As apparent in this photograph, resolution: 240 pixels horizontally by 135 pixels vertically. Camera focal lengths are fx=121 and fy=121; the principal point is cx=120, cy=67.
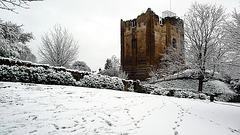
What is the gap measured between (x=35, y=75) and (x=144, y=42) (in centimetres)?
2021

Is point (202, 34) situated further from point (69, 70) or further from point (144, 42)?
point (69, 70)

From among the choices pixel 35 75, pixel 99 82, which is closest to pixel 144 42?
pixel 99 82

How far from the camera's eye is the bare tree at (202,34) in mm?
11539

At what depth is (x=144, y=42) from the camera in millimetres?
23578

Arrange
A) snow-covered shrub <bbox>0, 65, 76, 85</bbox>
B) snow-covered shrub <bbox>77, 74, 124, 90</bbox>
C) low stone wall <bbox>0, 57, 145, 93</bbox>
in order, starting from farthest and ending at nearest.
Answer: snow-covered shrub <bbox>77, 74, 124, 90</bbox> < low stone wall <bbox>0, 57, 145, 93</bbox> < snow-covered shrub <bbox>0, 65, 76, 85</bbox>

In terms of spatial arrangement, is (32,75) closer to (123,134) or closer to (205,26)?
(123,134)

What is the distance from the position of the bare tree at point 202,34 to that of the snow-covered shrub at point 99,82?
8.08m

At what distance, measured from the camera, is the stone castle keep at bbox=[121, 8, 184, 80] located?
2277 cm

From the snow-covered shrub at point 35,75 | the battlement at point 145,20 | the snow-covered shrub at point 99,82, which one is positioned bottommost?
the snow-covered shrub at point 99,82

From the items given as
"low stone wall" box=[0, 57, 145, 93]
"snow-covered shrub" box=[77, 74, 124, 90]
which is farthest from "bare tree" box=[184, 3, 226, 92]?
"snow-covered shrub" box=[77, 74, 124, 90]

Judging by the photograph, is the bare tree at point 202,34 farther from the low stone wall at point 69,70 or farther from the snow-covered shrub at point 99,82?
the snow-covered shrub at point 99,82

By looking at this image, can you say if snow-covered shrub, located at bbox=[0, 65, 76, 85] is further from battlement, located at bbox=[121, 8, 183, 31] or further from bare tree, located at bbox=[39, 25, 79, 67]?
battlement, located at bbox=[121, 8, 183, 31]

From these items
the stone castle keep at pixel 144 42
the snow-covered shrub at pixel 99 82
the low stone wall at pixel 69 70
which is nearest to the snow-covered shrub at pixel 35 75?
the low stone wall at pixel 69 70

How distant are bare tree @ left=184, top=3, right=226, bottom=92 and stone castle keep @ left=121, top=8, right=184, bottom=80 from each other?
954 cm
